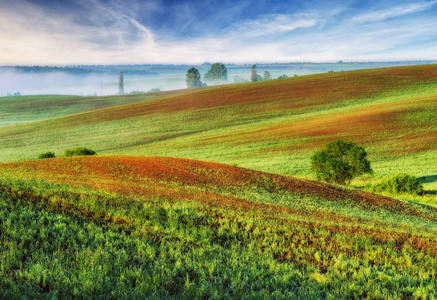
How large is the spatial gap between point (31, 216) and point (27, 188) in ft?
A: 9.75

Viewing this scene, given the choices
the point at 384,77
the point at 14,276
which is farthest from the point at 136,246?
the point at 384,77

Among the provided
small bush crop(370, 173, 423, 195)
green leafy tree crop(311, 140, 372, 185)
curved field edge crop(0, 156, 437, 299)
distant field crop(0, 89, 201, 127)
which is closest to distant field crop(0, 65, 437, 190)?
small bush crop(370, 173, 423, 195)

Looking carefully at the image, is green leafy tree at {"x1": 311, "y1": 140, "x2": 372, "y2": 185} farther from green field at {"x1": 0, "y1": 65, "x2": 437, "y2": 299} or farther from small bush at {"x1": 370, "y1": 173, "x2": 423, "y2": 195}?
green field at {"x1": 0, "y1": 65, "x2": 437, "y2": 299}

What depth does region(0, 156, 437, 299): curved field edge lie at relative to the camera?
4.99 meters

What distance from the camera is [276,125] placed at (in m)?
57.2

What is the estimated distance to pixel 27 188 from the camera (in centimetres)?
966

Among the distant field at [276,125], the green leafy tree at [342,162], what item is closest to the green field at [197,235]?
the green leafy tree at [342,162]

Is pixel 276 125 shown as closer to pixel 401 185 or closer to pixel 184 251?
pixel 401 185

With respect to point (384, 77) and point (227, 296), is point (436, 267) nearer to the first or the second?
point (227, 296)

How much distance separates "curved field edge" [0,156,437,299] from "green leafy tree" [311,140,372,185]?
17.6 metres

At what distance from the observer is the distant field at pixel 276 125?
40.5 m

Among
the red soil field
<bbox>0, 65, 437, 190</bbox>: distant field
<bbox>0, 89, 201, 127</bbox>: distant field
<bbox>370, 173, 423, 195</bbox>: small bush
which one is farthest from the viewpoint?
<bbox>0, 89, 201, 127</bbox>: distant field

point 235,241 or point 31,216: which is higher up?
point 31,216

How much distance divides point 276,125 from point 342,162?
29999mm
